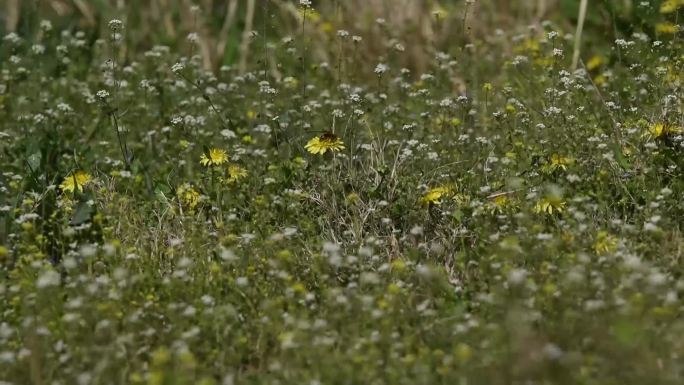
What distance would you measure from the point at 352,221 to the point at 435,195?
0.31 metres

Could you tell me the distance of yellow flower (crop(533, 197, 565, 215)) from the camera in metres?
3.96

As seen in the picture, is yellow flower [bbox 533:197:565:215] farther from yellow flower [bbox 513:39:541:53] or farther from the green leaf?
yellow flower [bbox 513:39:541:53]

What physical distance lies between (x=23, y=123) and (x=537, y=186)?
248cm

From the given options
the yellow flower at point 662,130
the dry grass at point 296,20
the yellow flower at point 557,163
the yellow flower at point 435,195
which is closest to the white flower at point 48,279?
the yellow flower at point 435,195

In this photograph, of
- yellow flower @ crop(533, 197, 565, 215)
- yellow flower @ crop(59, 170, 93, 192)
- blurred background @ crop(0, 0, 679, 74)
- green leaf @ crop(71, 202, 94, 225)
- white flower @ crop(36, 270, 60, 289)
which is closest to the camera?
white flower @ crop(36, 270, 60, 289)

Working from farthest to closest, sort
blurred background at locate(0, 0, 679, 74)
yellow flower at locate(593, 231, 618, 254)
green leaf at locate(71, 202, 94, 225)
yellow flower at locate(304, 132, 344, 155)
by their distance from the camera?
1. blurred background at locate(0, 0, 679, 74)
2. yellow flower at locate(304, 132, 344, 155)
3. green leaf at locate(71, 202, 94, 225)
4. yellow flower at locate(593, 231, 618, 254)

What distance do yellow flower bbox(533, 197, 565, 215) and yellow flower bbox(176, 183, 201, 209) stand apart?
123cm

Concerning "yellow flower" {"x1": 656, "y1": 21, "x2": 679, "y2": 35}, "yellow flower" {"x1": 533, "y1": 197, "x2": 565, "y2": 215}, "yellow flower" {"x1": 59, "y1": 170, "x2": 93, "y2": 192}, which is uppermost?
"yellow flower" {"x1": 656, "y1": 21, "x2": 679, "y2": 35}

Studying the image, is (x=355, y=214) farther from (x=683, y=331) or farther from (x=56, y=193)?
(x=683, y=331)

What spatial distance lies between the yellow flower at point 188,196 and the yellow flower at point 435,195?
826mm

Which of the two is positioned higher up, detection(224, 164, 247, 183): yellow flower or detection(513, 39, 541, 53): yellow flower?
detection(513, 39, 541, 53): yellow flower

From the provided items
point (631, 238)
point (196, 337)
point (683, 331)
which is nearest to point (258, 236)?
point (196, 337)

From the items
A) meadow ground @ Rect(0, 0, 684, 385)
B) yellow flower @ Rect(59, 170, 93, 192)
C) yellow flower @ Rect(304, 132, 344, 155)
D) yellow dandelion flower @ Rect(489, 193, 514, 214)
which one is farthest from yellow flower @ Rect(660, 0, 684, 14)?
Result: yellow flower @ Rect(59, 170, 93, 192)

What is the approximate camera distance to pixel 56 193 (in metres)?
4.54
